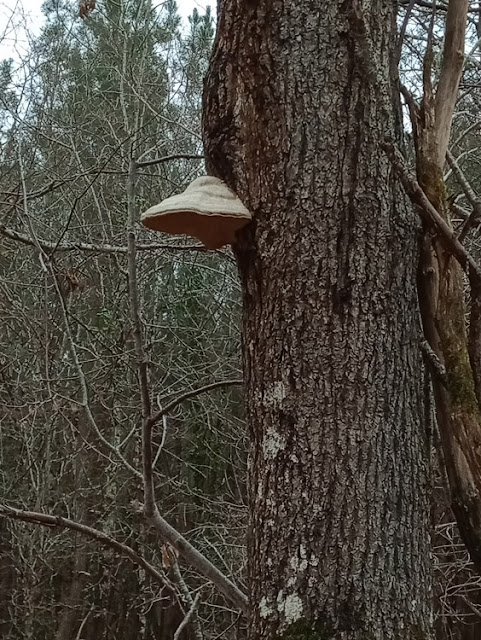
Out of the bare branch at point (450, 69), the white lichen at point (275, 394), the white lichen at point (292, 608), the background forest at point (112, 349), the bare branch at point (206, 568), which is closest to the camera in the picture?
the white lichen at point (292, 608)

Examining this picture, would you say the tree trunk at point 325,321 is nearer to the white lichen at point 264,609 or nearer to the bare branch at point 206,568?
the white lichen at point 264,609

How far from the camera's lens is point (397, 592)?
1.19 metres

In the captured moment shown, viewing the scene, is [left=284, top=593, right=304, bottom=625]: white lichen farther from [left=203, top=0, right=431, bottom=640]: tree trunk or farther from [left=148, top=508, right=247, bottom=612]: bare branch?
[left=148, top=508, right=247, bottom=612]: bare branch

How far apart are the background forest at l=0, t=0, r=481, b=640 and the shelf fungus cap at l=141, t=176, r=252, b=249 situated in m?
4.07

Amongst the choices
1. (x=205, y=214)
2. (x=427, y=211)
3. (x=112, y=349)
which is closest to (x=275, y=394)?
(x=205, y=214)

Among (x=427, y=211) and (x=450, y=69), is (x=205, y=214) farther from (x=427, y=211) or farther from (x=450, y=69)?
(x=450, y=69)

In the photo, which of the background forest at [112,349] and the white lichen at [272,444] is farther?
the background forest at [112,349]

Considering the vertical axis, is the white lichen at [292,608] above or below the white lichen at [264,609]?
above

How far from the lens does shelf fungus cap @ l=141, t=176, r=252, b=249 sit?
1361 millimetres

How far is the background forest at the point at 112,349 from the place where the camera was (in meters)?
5.98

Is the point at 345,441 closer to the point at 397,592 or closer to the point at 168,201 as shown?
the point at 397,592

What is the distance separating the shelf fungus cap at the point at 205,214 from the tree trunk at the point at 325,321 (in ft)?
0.12

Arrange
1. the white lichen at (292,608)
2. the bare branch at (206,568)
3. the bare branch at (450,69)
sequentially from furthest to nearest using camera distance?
the bare branch at (206,568) → the bare branch at (450,69) → the white lichen at (292,608)

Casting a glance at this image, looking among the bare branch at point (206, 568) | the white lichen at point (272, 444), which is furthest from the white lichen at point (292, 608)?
the bare branch at point (206, 568)
